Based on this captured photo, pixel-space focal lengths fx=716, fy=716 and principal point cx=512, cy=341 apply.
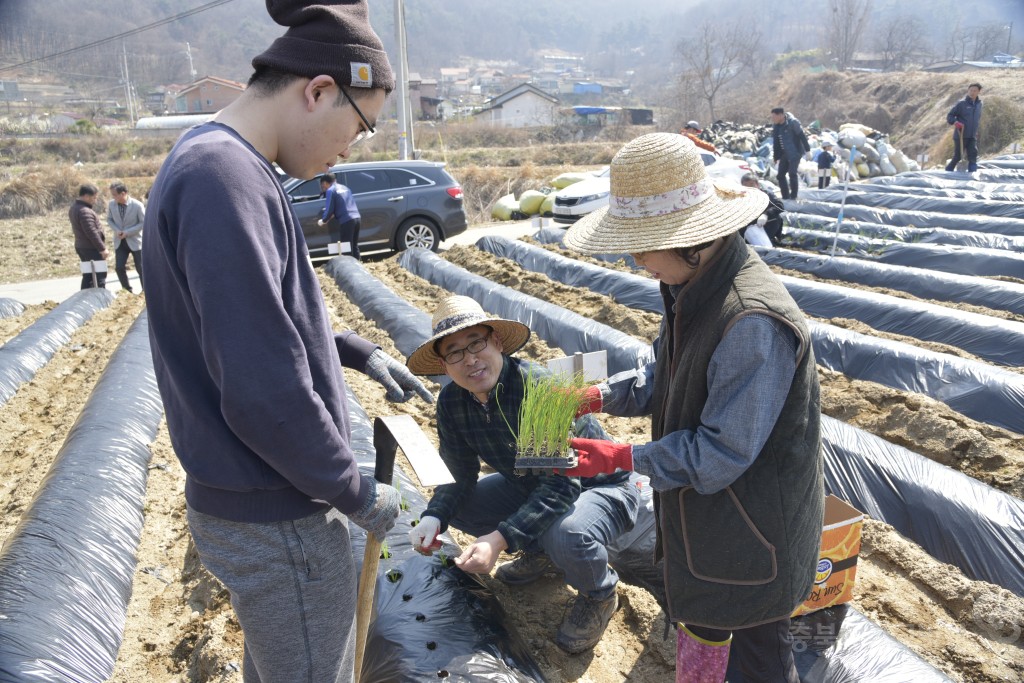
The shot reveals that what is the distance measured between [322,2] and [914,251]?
797 cm

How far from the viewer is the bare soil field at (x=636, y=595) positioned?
253 cm

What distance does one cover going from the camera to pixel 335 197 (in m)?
9.34

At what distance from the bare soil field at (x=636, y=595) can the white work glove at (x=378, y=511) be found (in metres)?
1.10

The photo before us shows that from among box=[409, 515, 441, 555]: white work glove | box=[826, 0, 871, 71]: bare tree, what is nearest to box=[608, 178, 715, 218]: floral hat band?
box=[409, 515, 441, 555]: white work glove

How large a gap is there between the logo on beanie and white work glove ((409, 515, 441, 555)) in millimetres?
1371

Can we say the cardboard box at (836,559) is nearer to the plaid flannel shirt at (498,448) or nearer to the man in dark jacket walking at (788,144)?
the plaid flannel shirt at (498,448)

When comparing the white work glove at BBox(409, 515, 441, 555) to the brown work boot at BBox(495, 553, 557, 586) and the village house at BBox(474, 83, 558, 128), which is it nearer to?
the brown work boot at BBox(495, 553, 557, 586)

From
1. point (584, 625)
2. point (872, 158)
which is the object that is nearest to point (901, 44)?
point (872, 158)

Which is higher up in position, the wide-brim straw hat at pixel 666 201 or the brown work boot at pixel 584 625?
the wide-brim straw hat at pixel 666 201

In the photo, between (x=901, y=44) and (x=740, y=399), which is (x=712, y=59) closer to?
(x=901, y=44)

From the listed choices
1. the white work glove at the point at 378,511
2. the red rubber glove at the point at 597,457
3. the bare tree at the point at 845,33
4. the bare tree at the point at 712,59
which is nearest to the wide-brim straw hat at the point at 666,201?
the red rubber glove at the point at 597,457

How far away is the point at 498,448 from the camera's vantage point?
2.60 m

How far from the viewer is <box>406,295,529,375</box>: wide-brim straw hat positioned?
94.5 inches

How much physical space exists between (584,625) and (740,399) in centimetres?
128
